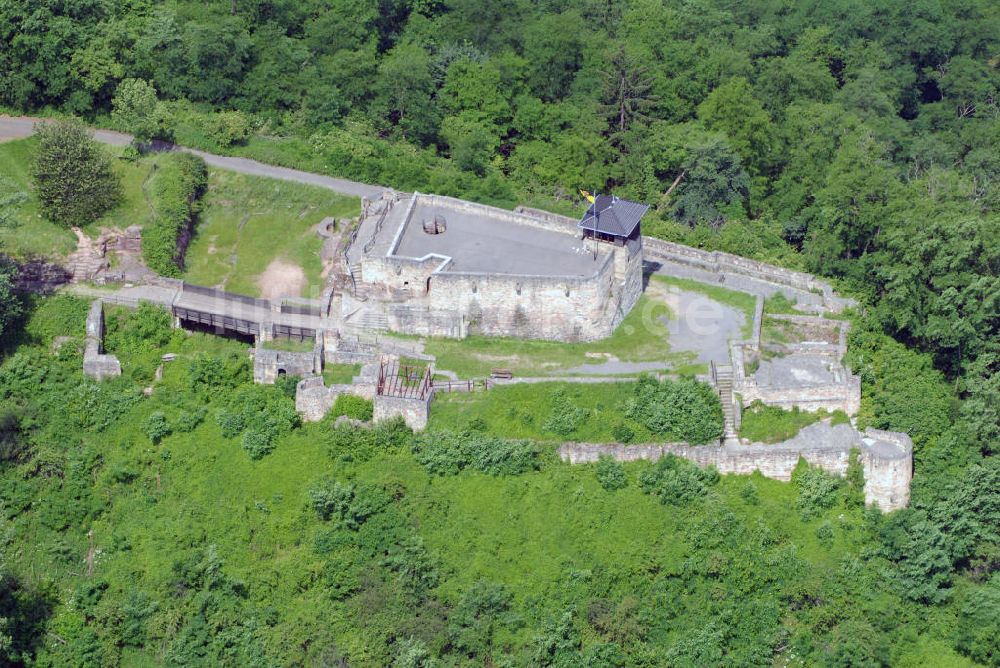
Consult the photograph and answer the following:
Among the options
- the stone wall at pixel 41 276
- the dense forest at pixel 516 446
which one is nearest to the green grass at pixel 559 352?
the dense forest at pixel 516 446

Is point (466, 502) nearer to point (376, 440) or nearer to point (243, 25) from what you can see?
point (376, 440)

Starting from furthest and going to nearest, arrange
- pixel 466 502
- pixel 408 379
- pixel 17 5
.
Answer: pixel 17 5, pixel 408 379, pixel 466 502

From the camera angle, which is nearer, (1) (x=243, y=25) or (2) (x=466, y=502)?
(2) (x=466, y=502)

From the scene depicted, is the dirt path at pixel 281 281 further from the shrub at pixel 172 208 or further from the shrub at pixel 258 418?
the shrub at pixel 258 418

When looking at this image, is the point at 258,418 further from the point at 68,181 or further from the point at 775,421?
the point at 775,421

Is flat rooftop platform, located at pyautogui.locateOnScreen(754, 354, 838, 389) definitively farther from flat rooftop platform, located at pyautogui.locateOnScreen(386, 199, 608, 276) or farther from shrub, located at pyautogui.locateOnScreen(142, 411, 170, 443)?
shrub, located at pyautogui.locateOnScreen(142, 411, 170, 443)

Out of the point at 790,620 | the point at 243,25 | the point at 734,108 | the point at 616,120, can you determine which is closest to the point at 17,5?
the point at 243,25

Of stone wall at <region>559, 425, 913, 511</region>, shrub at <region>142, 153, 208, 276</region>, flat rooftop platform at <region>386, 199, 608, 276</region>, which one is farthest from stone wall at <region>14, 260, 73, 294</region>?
stone wall at <region>559, 425, 913, 511</region>
